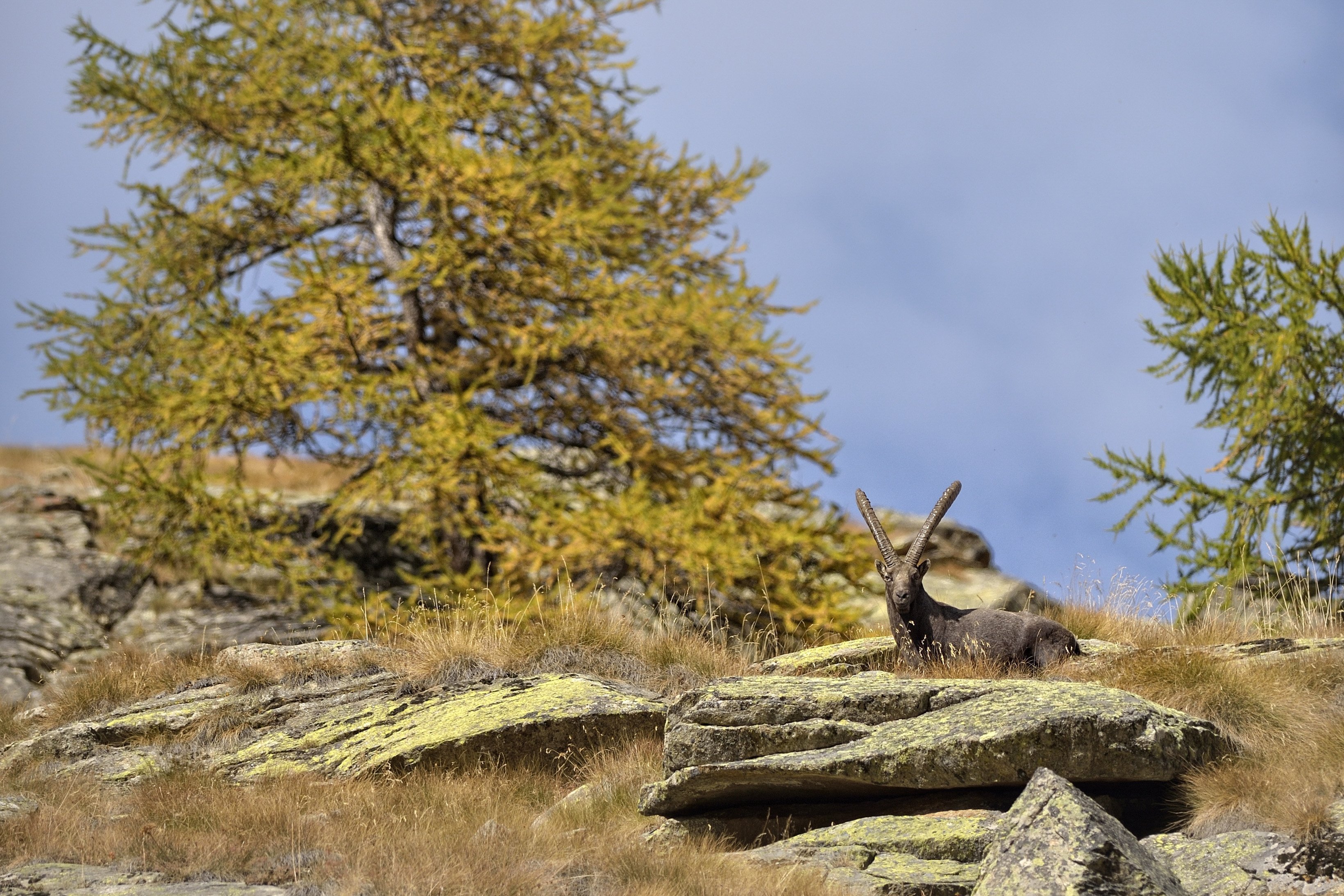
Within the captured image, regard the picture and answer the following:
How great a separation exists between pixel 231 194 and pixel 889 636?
11.3 metres

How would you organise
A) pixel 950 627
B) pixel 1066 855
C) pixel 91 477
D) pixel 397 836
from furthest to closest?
1. pixel 91 477
2. pixel 950 627
3. pixel 397 836
4. pixel 1066 855

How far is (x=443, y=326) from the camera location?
16.3m

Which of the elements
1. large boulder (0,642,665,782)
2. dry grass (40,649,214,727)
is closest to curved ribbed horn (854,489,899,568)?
large boulder (0,642,665,782)

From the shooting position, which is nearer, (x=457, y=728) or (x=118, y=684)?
(x=457, y=728)

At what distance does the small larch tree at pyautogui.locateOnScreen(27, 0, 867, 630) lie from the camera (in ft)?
43.7

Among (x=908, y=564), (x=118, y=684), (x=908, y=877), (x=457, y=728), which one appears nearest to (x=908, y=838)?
(x=908, y=877)

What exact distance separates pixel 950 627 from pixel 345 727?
4.40m

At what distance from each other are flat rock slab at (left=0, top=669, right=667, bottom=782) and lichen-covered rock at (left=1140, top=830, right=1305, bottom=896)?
328cm

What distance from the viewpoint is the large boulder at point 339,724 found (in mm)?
7348

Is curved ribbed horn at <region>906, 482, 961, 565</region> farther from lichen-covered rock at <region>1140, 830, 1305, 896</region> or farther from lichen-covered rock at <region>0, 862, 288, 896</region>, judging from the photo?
lichen-covered rock at <region>0, 862, 288, 896</region>

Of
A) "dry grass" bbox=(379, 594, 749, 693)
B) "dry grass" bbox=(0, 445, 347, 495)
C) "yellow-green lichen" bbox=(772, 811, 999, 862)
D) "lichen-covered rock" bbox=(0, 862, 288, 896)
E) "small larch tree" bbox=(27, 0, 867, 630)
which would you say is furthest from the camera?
"dry grass" bbox=(0, 445, 347, 495)

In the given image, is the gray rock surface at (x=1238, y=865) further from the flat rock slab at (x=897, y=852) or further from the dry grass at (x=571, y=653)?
the dry grass at (x=571, y=653)

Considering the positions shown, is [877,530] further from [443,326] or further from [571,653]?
[443,326]

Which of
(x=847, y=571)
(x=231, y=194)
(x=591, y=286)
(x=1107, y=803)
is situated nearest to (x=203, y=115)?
(x=231, y=194)
